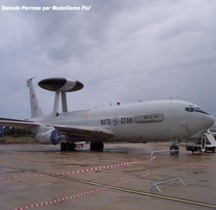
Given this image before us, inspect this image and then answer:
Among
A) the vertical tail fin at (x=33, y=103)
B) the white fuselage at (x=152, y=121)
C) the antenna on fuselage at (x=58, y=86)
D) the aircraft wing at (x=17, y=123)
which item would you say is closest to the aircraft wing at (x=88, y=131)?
the white fuselage at (x=152, y=121)

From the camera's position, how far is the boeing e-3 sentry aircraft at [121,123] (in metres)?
19.6

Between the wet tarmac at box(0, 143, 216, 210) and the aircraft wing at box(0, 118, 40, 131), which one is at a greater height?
the aircraft wing at box(0, 118, 40, 131)

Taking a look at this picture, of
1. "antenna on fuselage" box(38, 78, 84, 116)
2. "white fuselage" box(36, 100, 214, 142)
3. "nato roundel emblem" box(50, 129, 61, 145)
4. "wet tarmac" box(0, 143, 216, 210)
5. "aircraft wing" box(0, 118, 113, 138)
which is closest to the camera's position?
"wet tarmac" box(0, 143, 216, 210)

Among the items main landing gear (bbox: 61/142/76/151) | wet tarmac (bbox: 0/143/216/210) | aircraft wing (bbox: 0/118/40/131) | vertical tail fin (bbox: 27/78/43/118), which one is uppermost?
vertical tail fin (bbox: 27/78/43/118)

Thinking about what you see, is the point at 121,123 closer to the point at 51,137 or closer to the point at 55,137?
the point at 55,137

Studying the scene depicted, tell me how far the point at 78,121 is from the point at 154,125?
9.51 metres

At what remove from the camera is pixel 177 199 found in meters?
6.34

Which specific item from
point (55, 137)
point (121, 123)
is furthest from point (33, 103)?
point (121, 123)

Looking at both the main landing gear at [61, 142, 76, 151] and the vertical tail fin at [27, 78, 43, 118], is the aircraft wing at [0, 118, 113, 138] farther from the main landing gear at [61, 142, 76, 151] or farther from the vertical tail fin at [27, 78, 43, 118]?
the vertical tail fin at [27, 78, 43, 118]

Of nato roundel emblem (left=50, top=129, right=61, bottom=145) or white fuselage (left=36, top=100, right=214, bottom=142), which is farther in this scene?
nato roundel emblem (left=50, top=129, right=61, bottom=145)

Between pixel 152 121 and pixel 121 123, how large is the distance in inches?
121

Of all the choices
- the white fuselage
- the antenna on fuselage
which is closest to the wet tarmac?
the white fuselage

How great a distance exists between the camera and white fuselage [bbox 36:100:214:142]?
1937 cm

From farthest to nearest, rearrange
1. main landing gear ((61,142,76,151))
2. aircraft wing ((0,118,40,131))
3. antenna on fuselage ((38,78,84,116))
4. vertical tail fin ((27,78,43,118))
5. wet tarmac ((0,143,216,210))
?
vertical tail fin ((27,78,43,118)) → antenna on fuselage ((38,78,84,116)) → main landing gear ((61,142,76,151)) → aircraft wing ((0,118,40,131)) → wet tarmac ((0,143,216,210))
